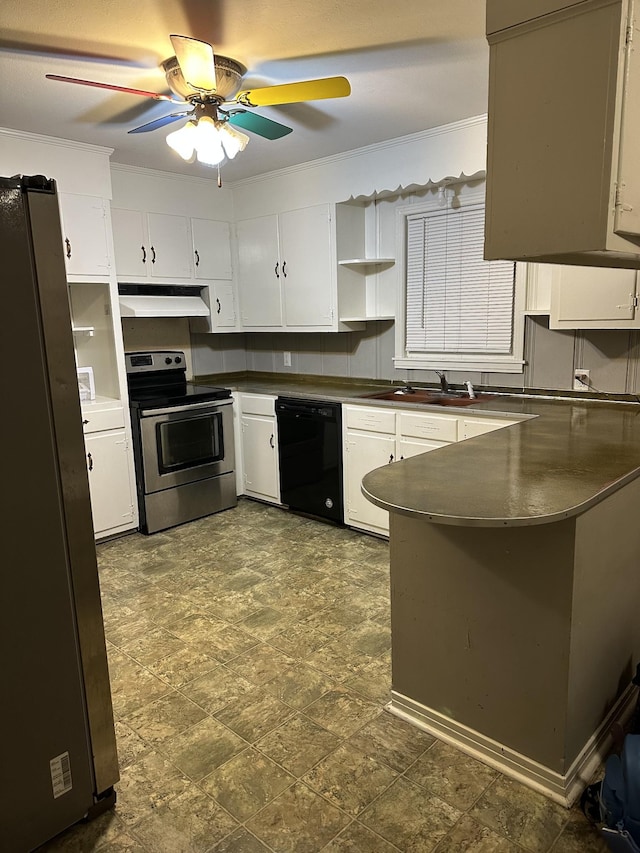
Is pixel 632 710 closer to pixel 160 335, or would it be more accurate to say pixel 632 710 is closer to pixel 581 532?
pixel 581 532

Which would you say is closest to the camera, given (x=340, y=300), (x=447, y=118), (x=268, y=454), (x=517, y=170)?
(x=517, y=170)

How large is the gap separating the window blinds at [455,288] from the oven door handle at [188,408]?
149cm

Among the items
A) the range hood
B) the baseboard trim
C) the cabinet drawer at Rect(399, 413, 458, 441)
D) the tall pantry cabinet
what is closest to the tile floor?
the baseboard trim

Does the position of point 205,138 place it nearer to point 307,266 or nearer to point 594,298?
point 307,266

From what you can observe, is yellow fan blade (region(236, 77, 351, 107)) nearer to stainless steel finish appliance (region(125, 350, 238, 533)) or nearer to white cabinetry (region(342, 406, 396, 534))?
white cabinetry (region(342, 406, 396, 534))

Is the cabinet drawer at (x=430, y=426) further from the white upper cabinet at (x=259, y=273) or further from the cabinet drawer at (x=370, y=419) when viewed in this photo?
the white upper cabinet at (x=259, y=273)

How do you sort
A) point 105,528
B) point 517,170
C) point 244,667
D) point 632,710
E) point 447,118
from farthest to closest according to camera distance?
1. point 105,528
2. point 447,118
3. point 244,667
4. point 632,710
5. point 517,170

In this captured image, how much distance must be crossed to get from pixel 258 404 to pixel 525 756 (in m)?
3.21

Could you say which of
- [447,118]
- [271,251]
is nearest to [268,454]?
[271,251]

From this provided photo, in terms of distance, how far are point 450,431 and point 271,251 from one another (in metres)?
2.16

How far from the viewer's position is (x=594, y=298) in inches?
119

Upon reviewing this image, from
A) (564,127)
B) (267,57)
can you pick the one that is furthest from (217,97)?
(564,127)

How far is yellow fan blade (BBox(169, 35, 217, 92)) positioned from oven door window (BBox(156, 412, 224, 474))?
2.36 meters

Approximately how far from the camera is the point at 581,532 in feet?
5.72
